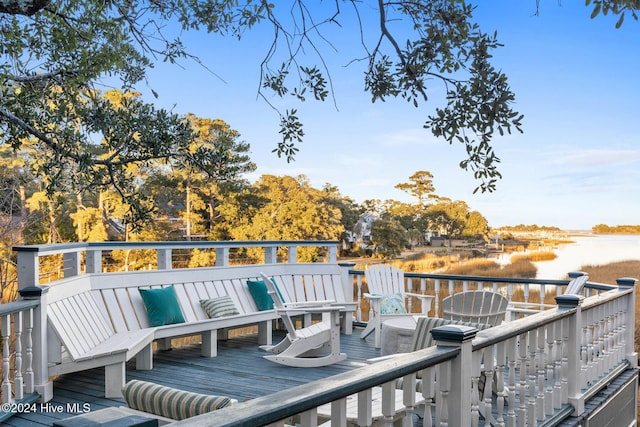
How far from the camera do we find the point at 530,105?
1995cm

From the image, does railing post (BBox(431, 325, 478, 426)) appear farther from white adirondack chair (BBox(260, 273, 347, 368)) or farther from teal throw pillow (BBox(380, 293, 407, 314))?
teal throw pillow (BBox(380, 293, 407, 314))

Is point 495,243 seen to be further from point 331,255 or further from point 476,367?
point 476,367

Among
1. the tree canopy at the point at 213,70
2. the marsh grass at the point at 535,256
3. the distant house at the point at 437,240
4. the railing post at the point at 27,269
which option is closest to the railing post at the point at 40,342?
the railing post at the point at 27,269

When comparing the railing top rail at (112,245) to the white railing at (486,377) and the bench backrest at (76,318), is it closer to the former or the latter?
the bench backrest at (76,318)

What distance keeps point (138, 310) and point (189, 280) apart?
83 cm

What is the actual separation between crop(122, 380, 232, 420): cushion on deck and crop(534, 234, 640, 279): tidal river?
64.3 ft

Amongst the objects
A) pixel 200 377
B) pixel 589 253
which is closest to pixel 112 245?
pixel 200 377

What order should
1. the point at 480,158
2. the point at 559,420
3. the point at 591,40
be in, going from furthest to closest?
the point at 591,40, the point at 559,420, the point at 480,158

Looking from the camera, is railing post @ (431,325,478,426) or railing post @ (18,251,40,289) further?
railing post @ (18,251,40,289)

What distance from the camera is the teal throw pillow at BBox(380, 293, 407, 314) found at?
281 inches

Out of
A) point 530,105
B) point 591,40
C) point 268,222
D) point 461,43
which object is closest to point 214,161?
point 461,43

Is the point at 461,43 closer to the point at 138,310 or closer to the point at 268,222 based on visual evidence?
the point at 138,310

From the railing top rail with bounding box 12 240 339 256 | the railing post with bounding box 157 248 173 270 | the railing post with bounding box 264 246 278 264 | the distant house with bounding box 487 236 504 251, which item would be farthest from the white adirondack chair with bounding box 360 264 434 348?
the distant house with bounding box 487 236 504 251

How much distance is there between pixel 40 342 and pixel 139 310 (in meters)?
1.60
